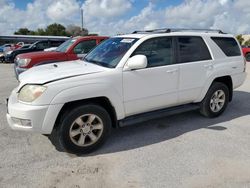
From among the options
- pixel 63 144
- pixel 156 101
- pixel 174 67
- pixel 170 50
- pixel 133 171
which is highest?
pixel 170 50

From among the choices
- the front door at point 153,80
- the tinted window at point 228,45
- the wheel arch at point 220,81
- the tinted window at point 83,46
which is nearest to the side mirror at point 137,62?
the front door at point 153,80

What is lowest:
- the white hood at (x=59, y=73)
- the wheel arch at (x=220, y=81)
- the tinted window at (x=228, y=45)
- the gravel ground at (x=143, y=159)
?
the gravel ground at (x=143, y=159)

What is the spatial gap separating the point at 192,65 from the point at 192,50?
322 millimetres

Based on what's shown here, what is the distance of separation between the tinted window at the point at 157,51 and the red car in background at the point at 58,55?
393cm

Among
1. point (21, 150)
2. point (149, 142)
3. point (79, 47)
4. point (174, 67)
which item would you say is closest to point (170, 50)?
point (174, 67)

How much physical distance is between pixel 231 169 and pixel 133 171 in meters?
1.28

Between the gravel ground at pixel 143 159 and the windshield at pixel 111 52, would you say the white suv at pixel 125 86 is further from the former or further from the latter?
the gravel ground at pixel 143 159

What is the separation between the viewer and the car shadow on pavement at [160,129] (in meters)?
3.97

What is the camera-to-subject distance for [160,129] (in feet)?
15.0

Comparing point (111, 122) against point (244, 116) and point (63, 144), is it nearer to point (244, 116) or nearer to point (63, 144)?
point (63, 144)

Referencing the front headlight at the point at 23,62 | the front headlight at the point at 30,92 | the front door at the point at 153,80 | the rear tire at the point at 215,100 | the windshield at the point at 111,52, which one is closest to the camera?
the front headlight at the point at 30,92

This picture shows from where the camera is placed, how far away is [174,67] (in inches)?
168

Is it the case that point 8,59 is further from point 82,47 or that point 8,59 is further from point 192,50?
point 192,50

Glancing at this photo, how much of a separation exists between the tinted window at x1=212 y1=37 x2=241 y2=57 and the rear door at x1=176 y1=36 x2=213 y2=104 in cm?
43
